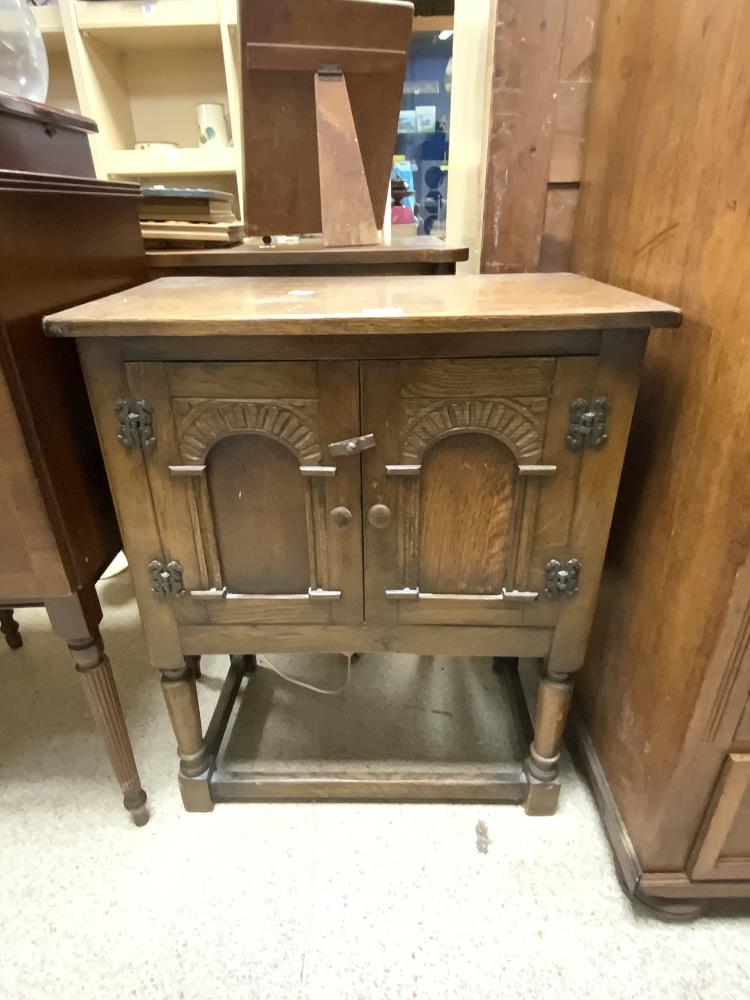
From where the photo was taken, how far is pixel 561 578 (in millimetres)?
852

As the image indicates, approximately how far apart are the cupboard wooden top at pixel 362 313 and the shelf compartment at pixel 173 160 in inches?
59.6

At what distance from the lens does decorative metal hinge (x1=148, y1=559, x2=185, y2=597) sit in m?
0.86

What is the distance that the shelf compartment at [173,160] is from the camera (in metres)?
2.07

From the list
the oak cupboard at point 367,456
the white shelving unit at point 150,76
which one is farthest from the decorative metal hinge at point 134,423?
the white shelving unit at point 150,76

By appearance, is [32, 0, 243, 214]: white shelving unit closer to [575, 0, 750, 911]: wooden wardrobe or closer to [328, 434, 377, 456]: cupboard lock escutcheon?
[575, 0, 750, 911]: wooden wardrobe

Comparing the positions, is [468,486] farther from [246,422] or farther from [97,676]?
[97,676]

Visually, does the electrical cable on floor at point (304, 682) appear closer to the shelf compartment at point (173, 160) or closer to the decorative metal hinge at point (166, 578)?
the decorative metal hinge at point (166, 578)

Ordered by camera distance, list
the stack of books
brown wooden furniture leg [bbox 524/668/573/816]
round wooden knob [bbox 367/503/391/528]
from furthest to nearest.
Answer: the stack of books < brown wooden furniture leg [bbox 524/668/573/816] < round wooden knob [bbox 367/503/391/528]

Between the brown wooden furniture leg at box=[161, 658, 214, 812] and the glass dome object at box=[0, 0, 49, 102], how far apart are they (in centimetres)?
101

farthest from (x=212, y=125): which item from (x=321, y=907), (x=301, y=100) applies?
(x=321, y=907)

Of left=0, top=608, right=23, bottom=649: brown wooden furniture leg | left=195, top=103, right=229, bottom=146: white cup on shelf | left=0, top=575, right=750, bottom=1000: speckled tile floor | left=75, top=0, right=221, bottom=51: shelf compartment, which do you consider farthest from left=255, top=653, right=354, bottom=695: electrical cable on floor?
left=75, top=0, right=221, bottom=51: shelf compartment

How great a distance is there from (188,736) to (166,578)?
1.10 feet

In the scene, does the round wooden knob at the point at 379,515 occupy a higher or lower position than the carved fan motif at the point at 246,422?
lower

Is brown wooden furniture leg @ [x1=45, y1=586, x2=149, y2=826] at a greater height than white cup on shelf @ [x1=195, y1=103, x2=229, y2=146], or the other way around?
white cup on shelf @ [x1=195, y1=103, x2=229, y2=146]
